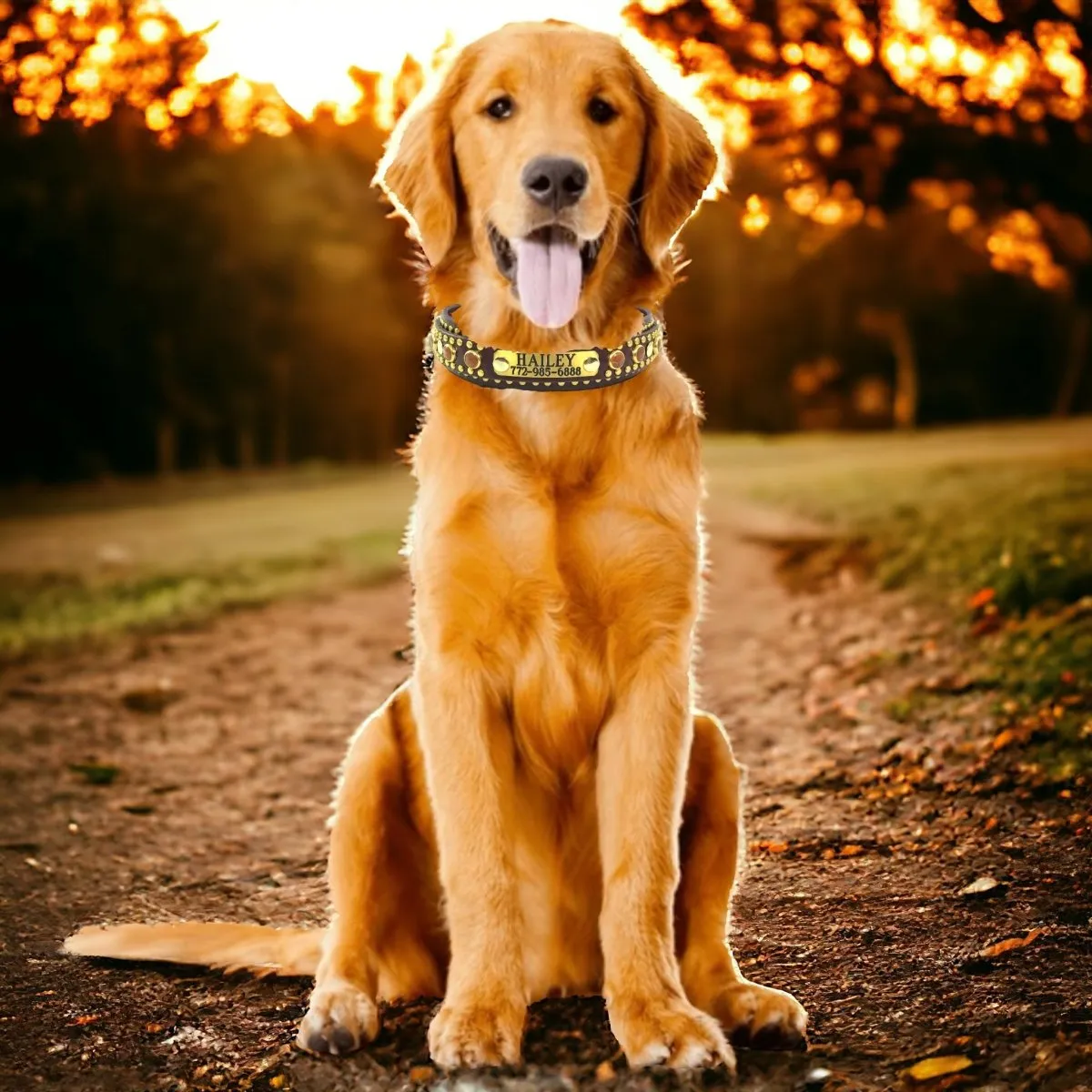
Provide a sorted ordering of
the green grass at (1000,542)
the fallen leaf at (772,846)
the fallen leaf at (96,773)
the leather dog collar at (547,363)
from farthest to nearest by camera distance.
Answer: the fallen leaf at (96,773)
the green grass at (1000,542)
the fallen leaf at (772,846)
the leather dog collar at (547,363)

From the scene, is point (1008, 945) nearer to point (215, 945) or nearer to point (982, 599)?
point (215, 945)

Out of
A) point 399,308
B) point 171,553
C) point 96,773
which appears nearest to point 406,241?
point 96,773

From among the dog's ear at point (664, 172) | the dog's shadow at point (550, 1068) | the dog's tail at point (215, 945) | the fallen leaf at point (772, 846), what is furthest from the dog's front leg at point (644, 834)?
the fallen leaf at point (772, 846)

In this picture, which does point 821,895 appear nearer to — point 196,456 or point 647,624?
point 647,624

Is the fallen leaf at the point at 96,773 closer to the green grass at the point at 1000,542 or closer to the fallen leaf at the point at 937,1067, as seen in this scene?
the green grass at the point at 1000,542

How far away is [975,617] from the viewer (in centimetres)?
739

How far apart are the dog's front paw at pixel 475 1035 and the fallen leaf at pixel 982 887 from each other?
1.68 metres

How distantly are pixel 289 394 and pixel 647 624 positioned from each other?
22807 mm

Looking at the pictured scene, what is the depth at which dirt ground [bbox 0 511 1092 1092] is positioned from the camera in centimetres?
322

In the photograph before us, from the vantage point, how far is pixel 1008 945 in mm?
3670

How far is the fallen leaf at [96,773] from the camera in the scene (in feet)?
20.5

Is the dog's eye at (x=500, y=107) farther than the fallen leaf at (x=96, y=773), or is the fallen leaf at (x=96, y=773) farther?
the fallen leaf at (x=96, y=773)

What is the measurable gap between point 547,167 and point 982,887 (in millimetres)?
2580

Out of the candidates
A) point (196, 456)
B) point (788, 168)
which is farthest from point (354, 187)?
point (788, 168)
